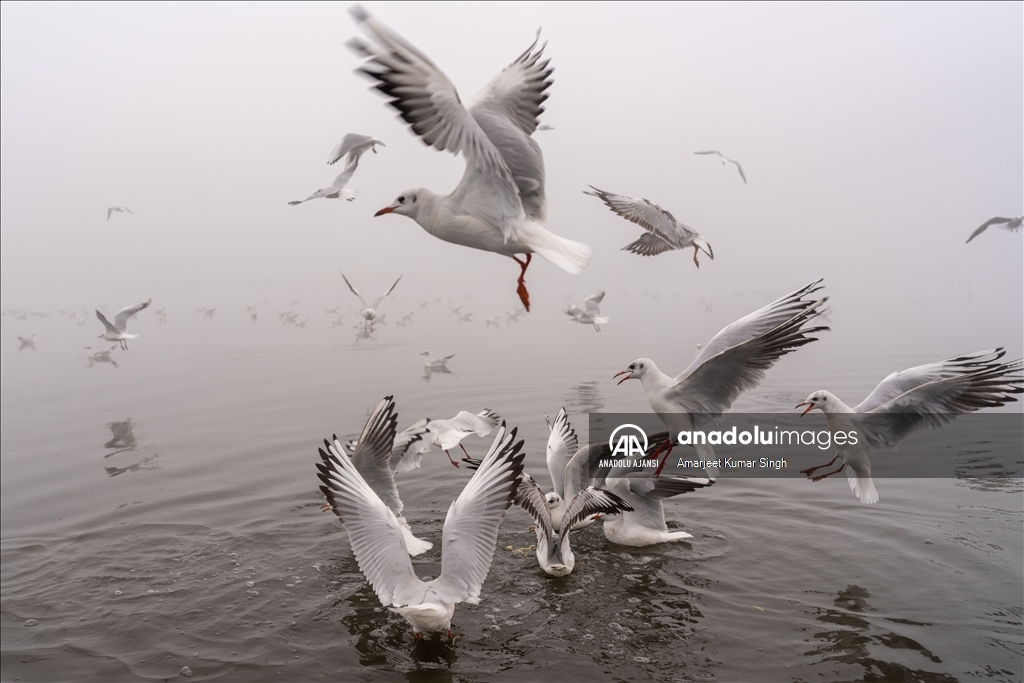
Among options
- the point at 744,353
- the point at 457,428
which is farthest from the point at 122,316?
the point at 744,353

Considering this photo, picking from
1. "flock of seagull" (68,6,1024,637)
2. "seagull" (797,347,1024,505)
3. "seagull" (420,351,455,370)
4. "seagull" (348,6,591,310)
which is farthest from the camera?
"seagull" (420,351,455,370)

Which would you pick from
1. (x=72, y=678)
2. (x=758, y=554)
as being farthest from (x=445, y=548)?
(x=758, y=554)

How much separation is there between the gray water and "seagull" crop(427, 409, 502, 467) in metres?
0.98

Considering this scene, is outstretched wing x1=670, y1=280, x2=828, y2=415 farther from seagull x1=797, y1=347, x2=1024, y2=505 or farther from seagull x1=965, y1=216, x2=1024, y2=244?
seagull x1=965, y1=216, x2=1024, y2=244

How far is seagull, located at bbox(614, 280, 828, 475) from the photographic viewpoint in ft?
16.2

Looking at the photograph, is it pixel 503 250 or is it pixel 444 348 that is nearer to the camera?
pixel 503 250

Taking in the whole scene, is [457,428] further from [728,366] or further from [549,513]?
[728,366]

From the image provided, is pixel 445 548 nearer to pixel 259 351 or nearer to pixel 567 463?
pixel 567 463

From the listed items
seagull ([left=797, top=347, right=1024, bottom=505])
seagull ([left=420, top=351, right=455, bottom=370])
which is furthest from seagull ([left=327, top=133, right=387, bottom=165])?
seagull ([left=420, top=351, right=455, bottom=370])

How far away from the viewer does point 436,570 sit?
6402mm

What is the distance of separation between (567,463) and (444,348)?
15752 mm

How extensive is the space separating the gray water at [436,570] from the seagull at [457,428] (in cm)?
98

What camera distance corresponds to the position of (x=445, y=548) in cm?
504

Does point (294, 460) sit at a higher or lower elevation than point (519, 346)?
lower
